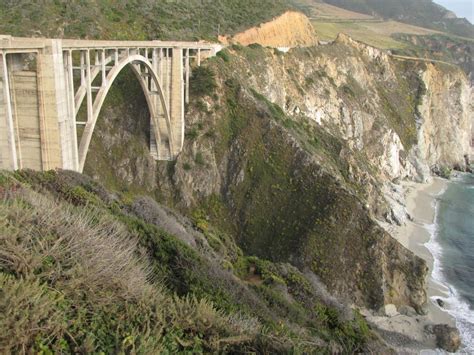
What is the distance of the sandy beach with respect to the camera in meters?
23.6

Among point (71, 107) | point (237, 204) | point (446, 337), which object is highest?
point (71, 107)

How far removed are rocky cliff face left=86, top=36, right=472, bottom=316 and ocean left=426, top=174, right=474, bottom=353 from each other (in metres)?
3.23

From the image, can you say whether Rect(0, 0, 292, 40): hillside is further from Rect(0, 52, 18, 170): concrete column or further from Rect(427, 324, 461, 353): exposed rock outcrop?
Rect(427, 324, 461, 353): exposed rock outcrop

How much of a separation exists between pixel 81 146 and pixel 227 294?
452 inches

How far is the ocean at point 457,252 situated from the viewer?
27258 mm

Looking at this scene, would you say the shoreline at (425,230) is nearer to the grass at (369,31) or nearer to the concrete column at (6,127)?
the concrete column at (6,127)

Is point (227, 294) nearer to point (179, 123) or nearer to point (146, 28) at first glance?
point (179, 123)

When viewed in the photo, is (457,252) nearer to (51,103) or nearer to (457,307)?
(457,307)

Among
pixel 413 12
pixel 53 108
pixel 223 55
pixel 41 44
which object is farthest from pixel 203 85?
pixel 413 12

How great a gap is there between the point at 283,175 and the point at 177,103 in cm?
974

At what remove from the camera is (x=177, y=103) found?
32594mm

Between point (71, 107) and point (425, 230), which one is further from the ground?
point (71, 107)

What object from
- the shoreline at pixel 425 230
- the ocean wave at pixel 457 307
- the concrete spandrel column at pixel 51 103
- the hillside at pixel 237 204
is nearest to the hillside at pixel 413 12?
the hillside at pixel 237 204

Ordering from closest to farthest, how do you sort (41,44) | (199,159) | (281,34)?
(41,44)
(199,159)
(281,34)
